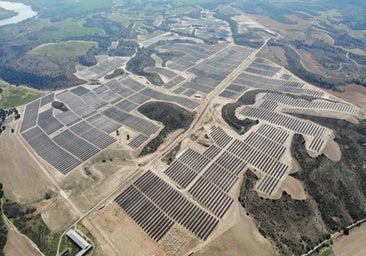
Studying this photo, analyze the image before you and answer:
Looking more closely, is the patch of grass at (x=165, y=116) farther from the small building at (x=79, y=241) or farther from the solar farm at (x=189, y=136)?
the small building at (x=79, y=241)

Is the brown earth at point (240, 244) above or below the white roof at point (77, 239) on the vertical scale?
above

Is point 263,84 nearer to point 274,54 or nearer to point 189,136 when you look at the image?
point 274,54

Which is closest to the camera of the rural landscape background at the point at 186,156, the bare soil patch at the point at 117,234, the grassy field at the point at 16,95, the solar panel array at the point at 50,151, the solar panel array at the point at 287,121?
the bare soil patch at the point at 117,234

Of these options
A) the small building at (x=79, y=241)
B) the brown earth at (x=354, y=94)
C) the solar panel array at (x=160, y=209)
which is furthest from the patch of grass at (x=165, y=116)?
the brown earth at (x=354, y=94)

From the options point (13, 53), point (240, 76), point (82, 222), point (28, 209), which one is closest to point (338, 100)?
point (240, 76)

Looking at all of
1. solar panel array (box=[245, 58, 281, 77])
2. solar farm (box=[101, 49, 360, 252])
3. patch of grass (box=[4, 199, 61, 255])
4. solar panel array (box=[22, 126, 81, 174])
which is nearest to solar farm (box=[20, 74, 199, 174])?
solar panel array (box=[22, 126, 81, 174])

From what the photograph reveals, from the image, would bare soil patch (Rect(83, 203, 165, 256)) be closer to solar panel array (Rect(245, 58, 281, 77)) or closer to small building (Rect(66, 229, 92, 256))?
small building (Rect(66, 229, 92, 256))

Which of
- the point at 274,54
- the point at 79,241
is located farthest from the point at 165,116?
the point at 274,54
